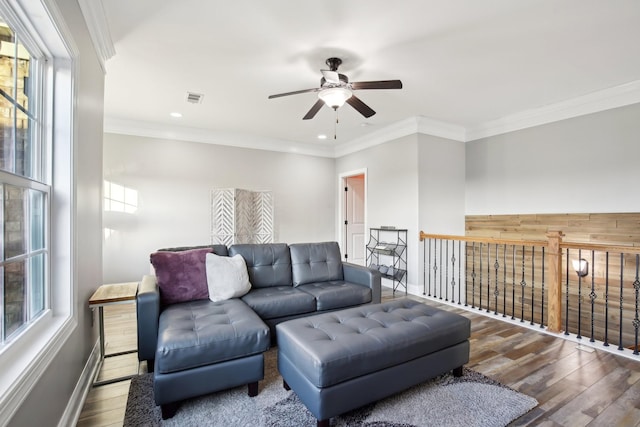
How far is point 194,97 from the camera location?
3.71 metres

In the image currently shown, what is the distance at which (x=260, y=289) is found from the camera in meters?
3.04

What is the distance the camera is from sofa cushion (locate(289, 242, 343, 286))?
3332 mm

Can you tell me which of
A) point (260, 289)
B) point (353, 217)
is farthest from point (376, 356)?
point (353, 217)

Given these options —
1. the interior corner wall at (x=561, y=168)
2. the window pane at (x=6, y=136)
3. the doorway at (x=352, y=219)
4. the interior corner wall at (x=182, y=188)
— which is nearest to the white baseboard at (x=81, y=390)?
the window pane at (x=6, y=136)

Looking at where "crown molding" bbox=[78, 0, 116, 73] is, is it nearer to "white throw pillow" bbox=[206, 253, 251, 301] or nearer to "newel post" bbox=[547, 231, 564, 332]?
"white throw pillow" bbox=[206, 253, 251, 301]

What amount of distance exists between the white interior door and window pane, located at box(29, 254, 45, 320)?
201 inches

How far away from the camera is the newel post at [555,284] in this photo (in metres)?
2.98

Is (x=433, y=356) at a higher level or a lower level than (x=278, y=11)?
lower

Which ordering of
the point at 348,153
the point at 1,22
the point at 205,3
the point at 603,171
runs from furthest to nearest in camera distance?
1. the point at 348,153
2. the point at 603,171
3. the point at 205,3
4. the point at 1,22

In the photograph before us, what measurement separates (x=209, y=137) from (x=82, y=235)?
3.47m

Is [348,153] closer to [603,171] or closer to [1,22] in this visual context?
[603,171]

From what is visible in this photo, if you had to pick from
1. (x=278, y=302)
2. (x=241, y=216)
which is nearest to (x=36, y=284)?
(x=278, y=302)

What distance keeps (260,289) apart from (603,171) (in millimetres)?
4251

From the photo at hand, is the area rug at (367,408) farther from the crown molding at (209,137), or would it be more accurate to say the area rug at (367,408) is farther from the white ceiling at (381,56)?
the crown molding at (209,137)
